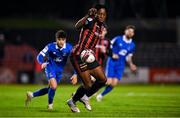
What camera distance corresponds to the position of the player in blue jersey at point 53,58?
556 inches

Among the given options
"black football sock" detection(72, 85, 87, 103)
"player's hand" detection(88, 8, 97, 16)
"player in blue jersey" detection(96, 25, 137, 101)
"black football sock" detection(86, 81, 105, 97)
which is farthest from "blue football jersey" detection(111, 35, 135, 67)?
"player's hand" detection(88, 8, 97, 16)

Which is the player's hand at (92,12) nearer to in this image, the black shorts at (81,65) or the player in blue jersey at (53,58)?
the black shorts at (81,65)

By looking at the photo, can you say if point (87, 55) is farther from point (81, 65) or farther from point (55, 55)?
point (55, 55)

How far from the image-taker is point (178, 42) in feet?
103

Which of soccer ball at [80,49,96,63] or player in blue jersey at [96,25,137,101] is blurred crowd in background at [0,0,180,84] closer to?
player in blue jersey at [96,25,137,101]

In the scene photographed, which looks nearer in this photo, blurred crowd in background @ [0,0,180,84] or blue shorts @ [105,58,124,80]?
blue shorts @ [105,58,124,80]

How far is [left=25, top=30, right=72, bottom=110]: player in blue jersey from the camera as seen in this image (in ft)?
46.3

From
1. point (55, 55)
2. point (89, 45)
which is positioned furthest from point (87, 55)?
point (55, 55)

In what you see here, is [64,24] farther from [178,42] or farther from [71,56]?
[71,56]

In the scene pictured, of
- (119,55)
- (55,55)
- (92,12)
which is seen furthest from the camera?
(119,55)

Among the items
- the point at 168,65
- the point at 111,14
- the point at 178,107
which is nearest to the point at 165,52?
the point at 168,65

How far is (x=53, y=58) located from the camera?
47.8 feet

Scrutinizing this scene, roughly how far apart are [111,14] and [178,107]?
1445cm

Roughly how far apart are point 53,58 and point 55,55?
5.8 inches
